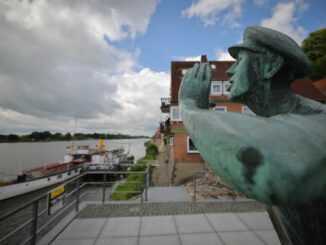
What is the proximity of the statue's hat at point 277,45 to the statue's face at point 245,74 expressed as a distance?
4 cm

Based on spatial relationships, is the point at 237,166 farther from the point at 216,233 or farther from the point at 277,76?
the point at 216,233

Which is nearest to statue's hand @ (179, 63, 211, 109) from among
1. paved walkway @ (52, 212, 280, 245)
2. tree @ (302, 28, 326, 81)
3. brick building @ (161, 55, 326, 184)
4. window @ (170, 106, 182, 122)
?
paved walkway @ (52, 212, 280, 245)

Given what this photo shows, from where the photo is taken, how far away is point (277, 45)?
0.96 m

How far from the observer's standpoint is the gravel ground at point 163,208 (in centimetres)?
584

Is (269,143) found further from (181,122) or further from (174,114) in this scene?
(181,122)

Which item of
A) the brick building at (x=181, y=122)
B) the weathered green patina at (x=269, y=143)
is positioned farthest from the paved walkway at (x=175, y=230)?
the brick building at (x=181, y=122)

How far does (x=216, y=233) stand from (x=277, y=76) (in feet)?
14.6

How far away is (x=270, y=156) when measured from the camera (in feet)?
1.90

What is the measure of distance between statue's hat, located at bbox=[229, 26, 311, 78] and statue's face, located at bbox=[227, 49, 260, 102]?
0.04 metres

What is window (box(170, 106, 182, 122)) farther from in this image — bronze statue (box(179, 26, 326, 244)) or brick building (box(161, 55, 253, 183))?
bronze statue (box(179, 26, 326, 244))

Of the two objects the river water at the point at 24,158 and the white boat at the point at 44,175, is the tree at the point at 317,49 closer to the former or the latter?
the white boat at the point at 44,175

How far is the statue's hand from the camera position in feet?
3.38

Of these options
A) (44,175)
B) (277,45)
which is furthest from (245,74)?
(44,175)

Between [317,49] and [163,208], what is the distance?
21984 millimetres
